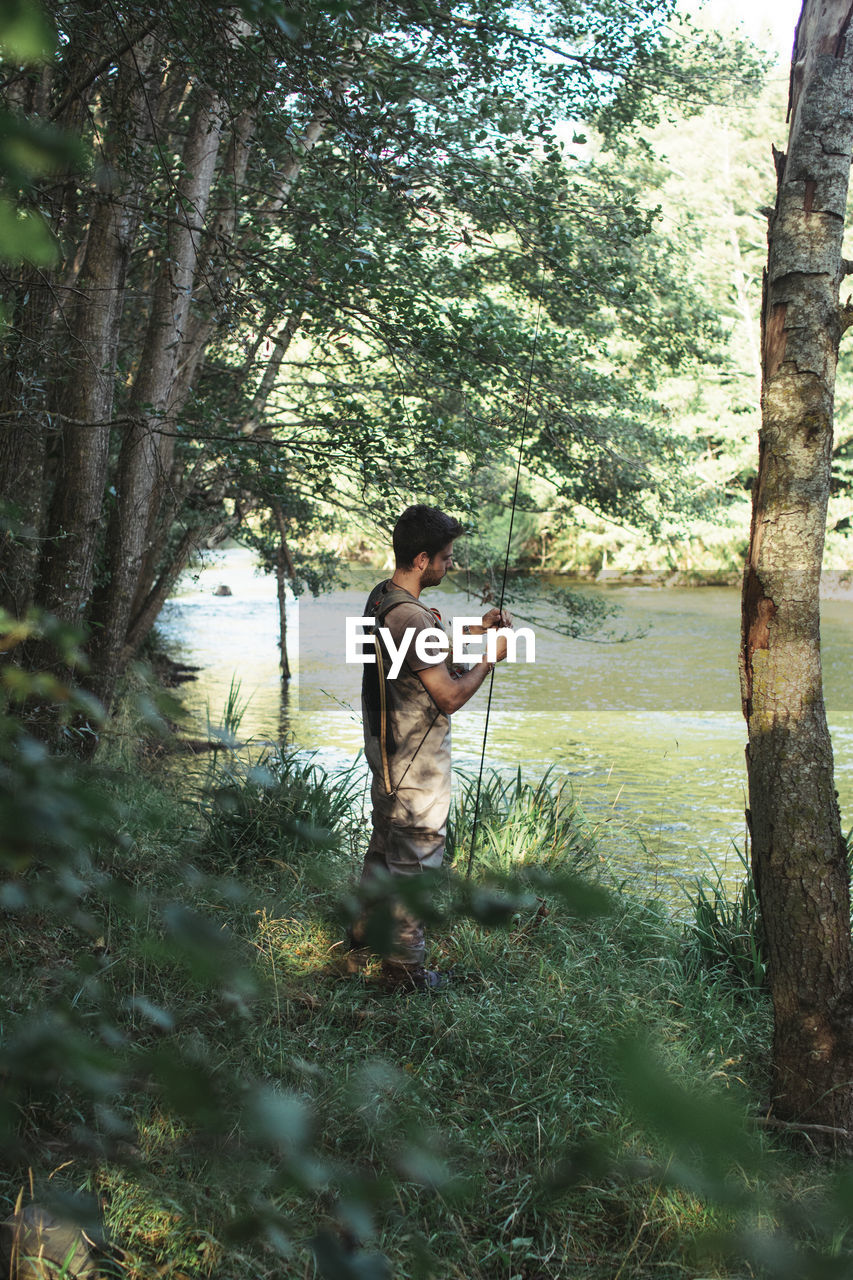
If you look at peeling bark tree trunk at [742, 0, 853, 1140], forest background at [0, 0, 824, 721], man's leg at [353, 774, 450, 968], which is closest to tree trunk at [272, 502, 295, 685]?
forest background at [0, 0, 824, 721]

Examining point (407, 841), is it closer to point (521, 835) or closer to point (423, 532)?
point (423, 532)

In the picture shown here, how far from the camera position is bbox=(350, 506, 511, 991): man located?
12.9 ft

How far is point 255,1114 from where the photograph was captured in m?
0.86

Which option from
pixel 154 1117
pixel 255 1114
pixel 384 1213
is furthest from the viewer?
pixel 154 1117

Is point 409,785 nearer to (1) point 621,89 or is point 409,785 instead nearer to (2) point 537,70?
(2) point 537,70

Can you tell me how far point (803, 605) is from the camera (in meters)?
3.24

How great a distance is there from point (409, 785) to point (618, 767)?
7.26 m

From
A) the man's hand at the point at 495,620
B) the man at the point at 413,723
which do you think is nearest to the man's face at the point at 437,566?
the man at the point at 413,723

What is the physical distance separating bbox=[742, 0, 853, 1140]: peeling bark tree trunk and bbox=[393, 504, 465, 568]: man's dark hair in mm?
1203

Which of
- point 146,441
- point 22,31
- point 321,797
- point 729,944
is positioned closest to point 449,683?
point 729,944

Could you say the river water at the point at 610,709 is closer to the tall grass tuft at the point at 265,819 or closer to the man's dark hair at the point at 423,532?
the tall grass tuft at the point at 265,819

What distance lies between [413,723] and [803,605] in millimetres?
1443

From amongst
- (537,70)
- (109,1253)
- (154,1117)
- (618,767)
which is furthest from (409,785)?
(618,767)

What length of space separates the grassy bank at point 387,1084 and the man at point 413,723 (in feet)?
1.52
